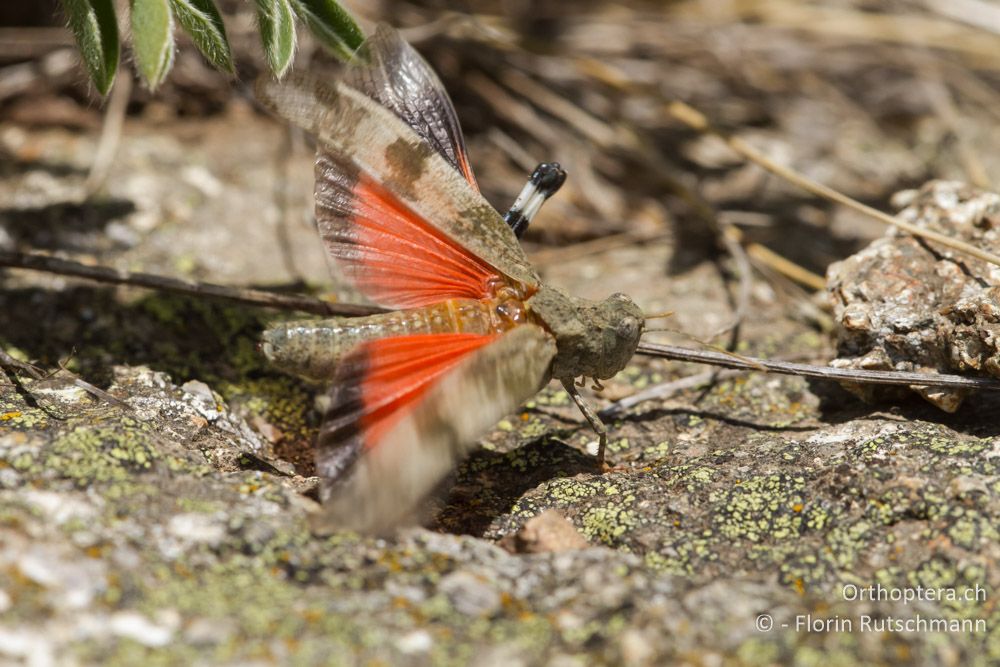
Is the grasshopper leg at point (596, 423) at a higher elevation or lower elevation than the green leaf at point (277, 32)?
lower

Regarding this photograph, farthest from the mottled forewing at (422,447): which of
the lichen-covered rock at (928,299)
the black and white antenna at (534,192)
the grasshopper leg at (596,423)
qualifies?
the lichen-covered rock at (928,299)

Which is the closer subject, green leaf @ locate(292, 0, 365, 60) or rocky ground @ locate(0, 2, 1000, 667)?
rocky ground @ locate(0, 2, 1000, 667)

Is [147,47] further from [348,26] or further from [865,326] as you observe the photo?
[865,326]

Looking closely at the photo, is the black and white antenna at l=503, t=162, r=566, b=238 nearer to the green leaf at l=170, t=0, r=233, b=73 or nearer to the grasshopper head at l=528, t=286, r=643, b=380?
the grasshopper head at l=528, t=286, r=643, b=380

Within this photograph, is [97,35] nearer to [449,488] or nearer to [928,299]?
[449,488]

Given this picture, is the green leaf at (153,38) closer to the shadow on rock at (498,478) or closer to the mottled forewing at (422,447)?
the mottled forewing at (422,447)

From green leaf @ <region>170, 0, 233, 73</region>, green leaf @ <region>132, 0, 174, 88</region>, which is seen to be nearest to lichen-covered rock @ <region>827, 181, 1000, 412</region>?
green leaf @ <region>170, 0, 233, 73</region>
